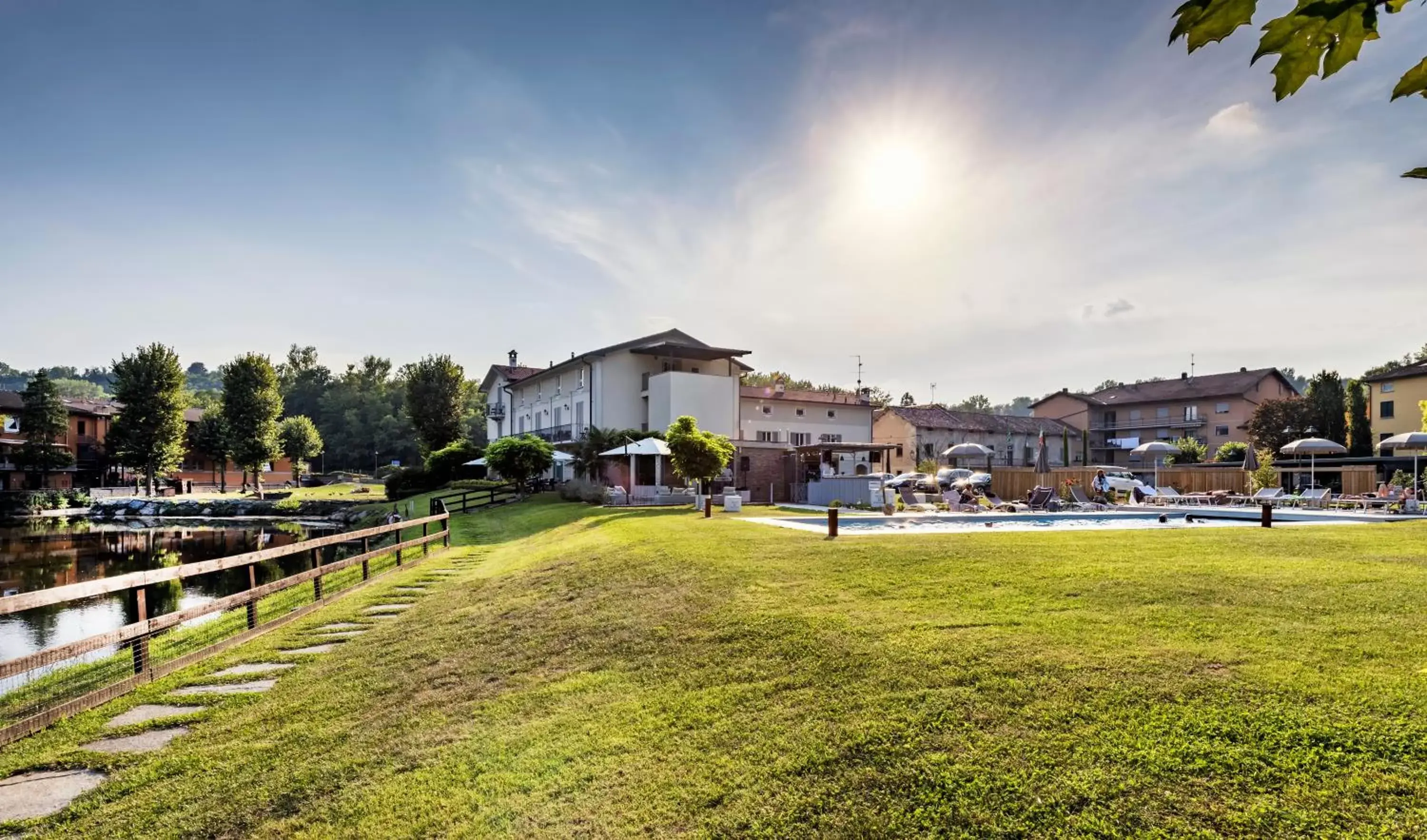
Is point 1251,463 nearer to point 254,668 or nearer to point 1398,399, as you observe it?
point 1398,399

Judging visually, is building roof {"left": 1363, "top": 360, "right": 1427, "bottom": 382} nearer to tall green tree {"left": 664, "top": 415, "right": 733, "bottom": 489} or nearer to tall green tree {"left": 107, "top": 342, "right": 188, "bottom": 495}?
tall green tree {"left": 664, "top": 415, "right": 733, "bottom": 489}

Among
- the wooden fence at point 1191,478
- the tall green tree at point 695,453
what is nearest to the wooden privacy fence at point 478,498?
the tall green tree at point 695,453

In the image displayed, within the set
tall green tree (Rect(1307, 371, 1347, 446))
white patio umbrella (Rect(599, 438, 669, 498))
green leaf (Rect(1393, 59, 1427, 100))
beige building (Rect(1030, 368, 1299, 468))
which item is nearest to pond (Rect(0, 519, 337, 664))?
green leaf (Rect(1393, 59, 1427, 100))

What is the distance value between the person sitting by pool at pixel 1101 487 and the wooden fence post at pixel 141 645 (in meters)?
25.9

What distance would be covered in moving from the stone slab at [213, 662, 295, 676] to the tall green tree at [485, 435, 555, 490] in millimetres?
25638

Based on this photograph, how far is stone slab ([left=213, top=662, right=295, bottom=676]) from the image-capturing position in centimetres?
784

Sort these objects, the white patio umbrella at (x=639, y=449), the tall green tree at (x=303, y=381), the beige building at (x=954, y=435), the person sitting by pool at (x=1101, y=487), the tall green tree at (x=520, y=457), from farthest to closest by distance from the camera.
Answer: the tall green tree at (x=303, y=381), the beige building at (x=954, y=435), the tall green tree at (x=520, y=457), the white patio umbrella at (x=639, y=449), the person sitting by pool at (x=1101, y=487)

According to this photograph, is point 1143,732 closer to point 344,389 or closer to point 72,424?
point 72,424

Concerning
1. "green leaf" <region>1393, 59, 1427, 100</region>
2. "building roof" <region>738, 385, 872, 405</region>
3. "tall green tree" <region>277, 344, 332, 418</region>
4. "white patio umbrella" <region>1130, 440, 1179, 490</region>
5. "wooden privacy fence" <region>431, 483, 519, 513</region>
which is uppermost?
"tall green tree" <region>277, 344, 332, 418</region>

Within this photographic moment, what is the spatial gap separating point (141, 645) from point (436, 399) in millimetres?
44659

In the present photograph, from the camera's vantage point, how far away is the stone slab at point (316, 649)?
8.73m

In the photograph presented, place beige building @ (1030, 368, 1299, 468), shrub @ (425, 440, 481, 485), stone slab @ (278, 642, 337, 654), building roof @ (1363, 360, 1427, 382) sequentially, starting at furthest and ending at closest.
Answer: beige building @ (1030, 368, 1299, 468) → shrub @ (425, 440, 481, 485) → building roof @ (1363, 360, 1427, 382) → stone slab @ (278, 642, 337, 654)

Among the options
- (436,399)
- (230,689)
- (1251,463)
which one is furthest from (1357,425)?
(436,399)

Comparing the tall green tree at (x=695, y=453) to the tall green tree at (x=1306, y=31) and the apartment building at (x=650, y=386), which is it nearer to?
the apartment building at (x=650, y=386)
